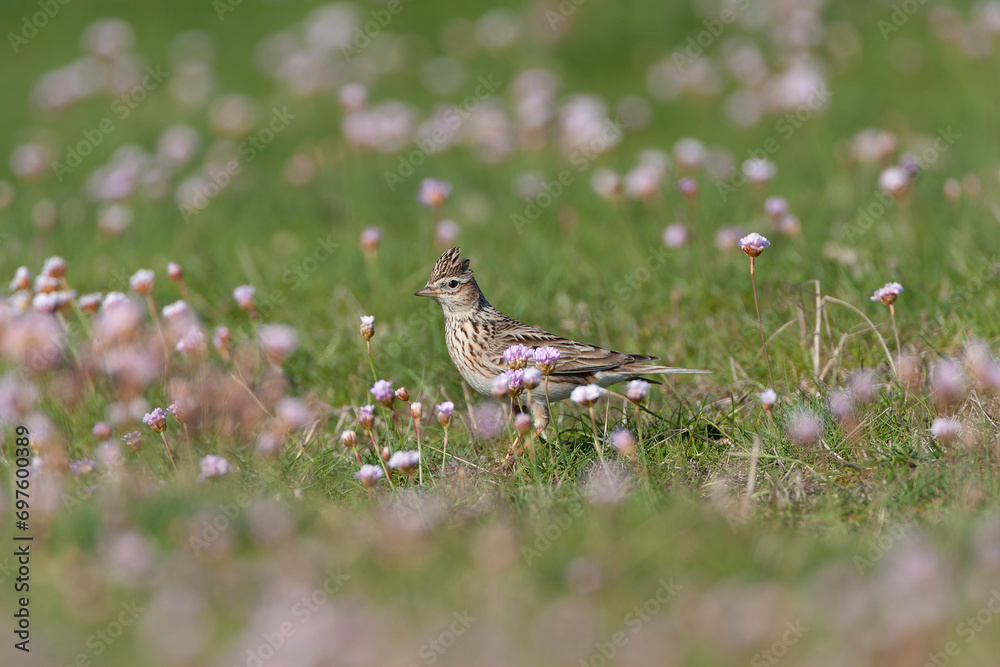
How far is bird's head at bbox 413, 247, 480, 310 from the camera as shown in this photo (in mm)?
5957

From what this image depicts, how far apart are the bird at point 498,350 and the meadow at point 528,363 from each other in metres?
0.23

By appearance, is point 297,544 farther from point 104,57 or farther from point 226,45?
point 226,45

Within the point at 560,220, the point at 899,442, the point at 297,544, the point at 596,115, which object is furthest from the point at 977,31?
the point at 297,544

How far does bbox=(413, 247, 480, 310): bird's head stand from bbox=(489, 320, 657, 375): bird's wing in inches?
13.0

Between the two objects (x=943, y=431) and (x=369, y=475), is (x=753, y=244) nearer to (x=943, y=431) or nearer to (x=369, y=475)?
(x=943, y=431)

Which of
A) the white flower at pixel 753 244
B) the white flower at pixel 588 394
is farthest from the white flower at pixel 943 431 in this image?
the white flower at pixel 588 394

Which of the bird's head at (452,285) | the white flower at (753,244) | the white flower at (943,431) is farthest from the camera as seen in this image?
the bird's head at (452,285)

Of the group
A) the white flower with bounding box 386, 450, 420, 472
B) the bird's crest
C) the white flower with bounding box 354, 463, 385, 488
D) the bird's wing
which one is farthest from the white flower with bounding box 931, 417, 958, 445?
the bird's crest

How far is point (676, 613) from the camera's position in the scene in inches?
136

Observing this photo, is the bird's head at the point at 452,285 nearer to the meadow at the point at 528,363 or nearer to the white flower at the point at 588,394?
the meadow at the point at 528,363

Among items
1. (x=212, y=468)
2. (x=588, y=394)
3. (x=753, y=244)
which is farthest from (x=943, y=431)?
(x=212, y=468)

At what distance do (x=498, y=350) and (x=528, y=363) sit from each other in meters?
0.16

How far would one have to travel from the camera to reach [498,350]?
5.54m

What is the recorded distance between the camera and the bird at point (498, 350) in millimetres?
5387
